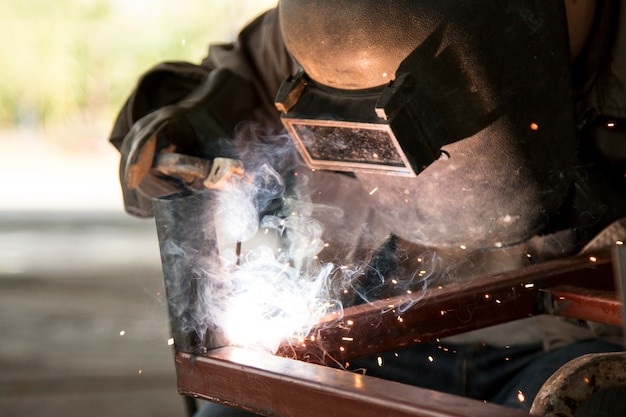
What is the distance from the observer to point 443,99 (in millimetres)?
1247

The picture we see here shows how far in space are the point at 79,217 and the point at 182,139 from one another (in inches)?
170

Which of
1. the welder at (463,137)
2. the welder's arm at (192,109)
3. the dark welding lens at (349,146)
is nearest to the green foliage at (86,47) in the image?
the welder's arm at (192,109)

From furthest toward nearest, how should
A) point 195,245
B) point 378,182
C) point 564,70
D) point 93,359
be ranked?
point 93,359 → point 378,182 → point 564,70 → point 195,245

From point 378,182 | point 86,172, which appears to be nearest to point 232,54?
point 378,182

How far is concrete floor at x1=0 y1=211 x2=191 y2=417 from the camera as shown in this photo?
8.61 feet

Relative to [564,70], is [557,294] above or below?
below

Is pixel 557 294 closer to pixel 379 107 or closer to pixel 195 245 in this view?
pixel 379 107

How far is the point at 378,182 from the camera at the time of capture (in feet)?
4.69

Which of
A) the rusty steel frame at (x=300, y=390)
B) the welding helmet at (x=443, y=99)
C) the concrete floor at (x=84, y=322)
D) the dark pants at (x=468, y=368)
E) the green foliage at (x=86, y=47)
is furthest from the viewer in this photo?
the green foliage at (x=86, y=47)

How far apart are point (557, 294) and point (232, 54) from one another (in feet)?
2.96

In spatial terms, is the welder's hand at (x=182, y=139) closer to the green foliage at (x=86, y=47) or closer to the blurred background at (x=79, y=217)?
the blurred background at (x=79, y=217)

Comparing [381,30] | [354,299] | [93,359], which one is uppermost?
[381,30]

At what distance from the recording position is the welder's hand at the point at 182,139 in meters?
1.51

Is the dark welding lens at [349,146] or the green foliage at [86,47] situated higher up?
the dark welding lens at [349,146]
